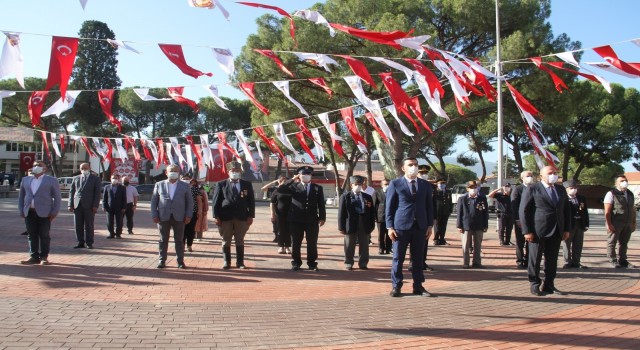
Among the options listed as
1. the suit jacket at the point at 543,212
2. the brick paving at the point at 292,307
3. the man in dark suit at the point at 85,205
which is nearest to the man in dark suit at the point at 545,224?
the suit jacket at the point at 543,212

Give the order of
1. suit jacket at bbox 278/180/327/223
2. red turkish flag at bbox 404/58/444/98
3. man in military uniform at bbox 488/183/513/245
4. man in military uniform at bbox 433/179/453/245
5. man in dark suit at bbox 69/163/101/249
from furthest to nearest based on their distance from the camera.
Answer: man in military uniform at bbox 433/179/453/245 → man in military uniform at bbox 488/183/513/245 → man in dark suit at bbox 69/163/101/249 → red turkish flag at bbox 404/58/444/98 → suit jacket at bbox 278/180/327/223

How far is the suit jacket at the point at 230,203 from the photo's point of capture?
8.91 m

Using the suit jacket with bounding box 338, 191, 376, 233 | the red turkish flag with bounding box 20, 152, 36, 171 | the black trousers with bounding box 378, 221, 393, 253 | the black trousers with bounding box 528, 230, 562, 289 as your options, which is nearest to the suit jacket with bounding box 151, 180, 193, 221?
the suit jacket with bounding box 338, 191, 376, 233

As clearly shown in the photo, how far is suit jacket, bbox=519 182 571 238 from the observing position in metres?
7.01

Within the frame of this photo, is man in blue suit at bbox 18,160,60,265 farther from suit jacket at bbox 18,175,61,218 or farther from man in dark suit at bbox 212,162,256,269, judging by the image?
man in dark suit at bbox 212,162,256,269

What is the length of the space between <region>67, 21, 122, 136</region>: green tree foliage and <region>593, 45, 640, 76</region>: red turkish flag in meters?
45.2

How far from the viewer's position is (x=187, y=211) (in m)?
8.88

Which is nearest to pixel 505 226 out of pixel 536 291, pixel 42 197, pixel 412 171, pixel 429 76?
pixel 429 76

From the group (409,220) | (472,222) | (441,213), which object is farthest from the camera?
(441,213)

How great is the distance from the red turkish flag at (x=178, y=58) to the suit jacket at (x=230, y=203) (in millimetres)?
1988

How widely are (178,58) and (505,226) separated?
9010mm

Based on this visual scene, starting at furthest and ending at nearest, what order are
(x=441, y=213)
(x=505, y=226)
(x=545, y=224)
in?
1. (x=441, y=213)
2. (x=505, y=226)
3. (x=545, y=224)

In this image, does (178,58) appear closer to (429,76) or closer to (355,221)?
(355,221)

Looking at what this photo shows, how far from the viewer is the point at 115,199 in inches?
510
